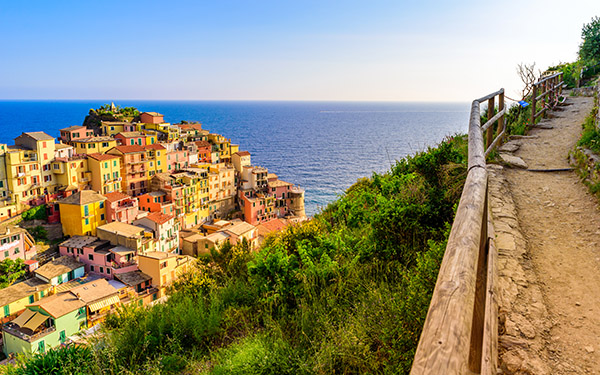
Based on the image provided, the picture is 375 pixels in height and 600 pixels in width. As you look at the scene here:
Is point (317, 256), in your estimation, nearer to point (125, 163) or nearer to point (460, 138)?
point (460, 138)

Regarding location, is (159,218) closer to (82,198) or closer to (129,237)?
(129,237)

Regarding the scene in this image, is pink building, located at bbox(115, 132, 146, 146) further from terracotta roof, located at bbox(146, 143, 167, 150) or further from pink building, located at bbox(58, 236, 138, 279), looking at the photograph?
pink building, located at bbox(58, 236, 138, 279)

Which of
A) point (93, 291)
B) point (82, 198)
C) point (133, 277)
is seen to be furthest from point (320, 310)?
point (82, 198)

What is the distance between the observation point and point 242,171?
4159 centimetres

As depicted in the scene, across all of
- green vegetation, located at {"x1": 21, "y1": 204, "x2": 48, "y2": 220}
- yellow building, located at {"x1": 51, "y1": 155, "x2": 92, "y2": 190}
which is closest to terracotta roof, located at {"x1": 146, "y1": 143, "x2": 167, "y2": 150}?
yellow building, located at {"x1": 51, "y1": 155, "x2": 92, "y2": 190}

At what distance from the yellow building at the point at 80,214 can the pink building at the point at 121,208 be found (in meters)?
0.67

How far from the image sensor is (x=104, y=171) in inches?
1284

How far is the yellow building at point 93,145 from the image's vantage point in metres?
34.8

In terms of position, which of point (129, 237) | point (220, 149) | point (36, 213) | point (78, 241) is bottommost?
point (78, 241)

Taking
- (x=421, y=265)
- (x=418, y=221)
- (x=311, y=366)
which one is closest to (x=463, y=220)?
(x=421, y=265)

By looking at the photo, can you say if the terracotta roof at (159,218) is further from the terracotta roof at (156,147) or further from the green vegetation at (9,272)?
the terracotta roof at (156,147)

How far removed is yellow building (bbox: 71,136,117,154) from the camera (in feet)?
114

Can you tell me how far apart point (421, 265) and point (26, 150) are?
35140 mm

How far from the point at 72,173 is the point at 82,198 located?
4.87 metres
